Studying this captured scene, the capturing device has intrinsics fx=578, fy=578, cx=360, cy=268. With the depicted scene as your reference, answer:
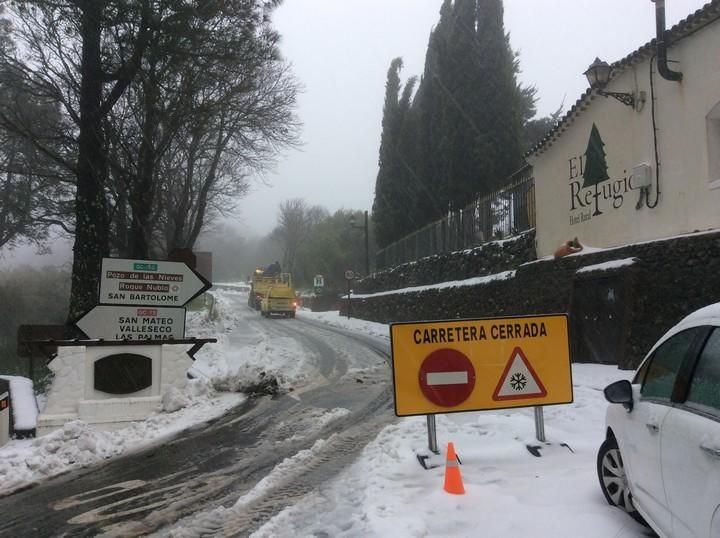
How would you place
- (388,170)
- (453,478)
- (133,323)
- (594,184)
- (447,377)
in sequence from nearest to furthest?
(453,478)
(447,377)
(133,323)
(594,184)
(388,170)

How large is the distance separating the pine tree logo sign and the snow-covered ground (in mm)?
3847

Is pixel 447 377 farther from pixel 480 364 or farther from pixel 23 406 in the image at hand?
pixel 23 406

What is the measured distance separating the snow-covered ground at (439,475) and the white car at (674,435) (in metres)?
0.44

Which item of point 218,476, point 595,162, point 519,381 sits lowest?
point 218,476

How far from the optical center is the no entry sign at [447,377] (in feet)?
18.8

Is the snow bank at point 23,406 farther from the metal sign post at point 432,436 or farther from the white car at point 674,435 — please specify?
the white car at point 674,435

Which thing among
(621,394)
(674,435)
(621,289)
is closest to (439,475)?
(621,394)

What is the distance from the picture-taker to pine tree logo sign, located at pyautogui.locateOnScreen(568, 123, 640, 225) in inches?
455

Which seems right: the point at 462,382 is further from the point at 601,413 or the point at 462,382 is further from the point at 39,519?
the point at 39,519

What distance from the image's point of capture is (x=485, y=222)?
→ 19891 mm

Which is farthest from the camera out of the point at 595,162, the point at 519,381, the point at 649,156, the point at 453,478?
the point at 595,162

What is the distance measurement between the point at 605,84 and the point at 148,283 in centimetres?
935

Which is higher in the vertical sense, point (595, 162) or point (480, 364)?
point (595, 162)

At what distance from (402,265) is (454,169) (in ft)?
21.6
